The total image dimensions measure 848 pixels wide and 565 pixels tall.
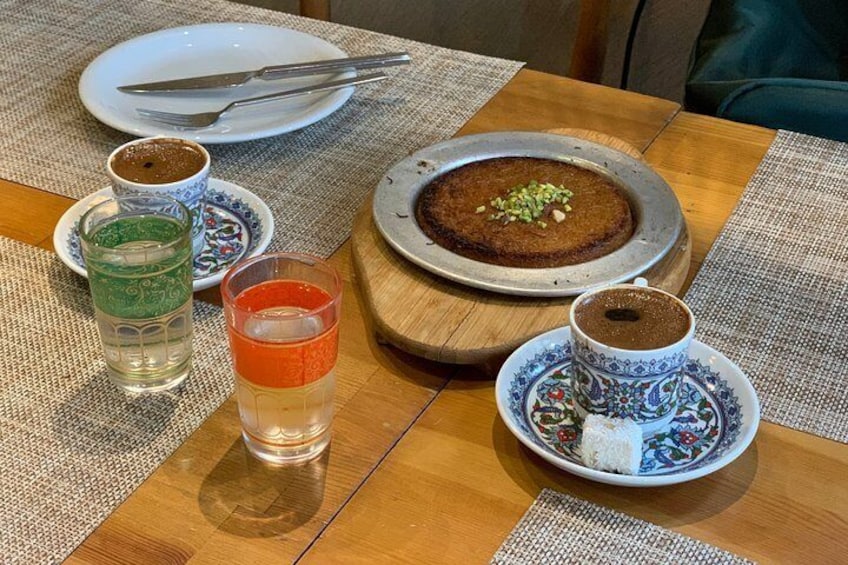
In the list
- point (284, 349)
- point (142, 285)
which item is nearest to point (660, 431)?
point (284, 349)

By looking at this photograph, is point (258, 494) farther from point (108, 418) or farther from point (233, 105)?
point (233, 105)

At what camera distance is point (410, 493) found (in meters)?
0.82

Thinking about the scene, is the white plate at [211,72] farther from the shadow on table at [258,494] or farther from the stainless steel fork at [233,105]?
the shadow on table at [258,494]

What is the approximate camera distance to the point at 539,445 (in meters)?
0.83

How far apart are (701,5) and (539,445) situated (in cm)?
214

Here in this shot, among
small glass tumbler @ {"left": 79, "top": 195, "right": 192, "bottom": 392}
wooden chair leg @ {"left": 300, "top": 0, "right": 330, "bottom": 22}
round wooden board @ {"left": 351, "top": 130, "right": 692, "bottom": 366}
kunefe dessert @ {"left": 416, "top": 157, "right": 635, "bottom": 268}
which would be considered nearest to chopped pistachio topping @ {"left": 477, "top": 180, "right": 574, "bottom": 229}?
kunefe dessert @ {"left": 416, "top": 157, "right": 635, "bottom": 268}

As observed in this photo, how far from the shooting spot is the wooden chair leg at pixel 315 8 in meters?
2.03

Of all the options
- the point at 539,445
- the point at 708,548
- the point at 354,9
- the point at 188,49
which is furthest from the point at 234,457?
the point at 354,9

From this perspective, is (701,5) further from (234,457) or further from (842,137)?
(234,457)

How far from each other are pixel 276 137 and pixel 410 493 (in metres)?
0.64

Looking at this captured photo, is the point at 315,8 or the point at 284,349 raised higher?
the point at 284,349

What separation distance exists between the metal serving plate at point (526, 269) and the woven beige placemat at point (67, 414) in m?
0.21

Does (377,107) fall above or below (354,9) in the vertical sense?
above

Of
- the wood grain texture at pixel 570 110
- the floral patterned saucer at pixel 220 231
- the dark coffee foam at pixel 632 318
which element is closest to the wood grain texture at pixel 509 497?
the dark coffee foam at pixel 632 318
